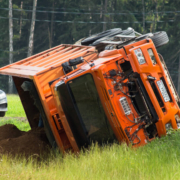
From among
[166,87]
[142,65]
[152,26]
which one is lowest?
[152,26]

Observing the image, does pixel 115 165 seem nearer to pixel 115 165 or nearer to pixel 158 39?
pixel 115 165

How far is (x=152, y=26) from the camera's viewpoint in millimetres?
33594

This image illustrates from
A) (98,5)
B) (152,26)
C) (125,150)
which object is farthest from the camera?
(98,5)

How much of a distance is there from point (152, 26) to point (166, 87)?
2867 cm

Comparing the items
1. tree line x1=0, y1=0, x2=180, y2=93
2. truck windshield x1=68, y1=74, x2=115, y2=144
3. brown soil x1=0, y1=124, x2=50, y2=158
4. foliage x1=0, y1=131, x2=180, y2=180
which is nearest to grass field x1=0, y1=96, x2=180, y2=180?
foliage x1=0, y1=131, x2=180, y2=180

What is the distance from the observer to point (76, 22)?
116 feet

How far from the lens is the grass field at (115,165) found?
4.73 meters

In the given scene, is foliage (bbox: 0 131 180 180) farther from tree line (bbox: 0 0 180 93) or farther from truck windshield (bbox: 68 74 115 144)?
tree line (bbox: 0 0 180 93)

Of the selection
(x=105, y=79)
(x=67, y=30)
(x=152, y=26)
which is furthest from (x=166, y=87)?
(x=67, y=30)

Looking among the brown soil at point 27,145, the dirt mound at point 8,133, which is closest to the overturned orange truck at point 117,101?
the brown soil at point 27,145

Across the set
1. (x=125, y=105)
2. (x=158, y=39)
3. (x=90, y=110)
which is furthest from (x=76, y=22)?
(x=125, y=105)

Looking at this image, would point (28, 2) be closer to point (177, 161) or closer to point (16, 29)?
point (16, 29)

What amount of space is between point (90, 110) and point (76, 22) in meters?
30.4

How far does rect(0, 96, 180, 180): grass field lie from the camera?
4.73 m
